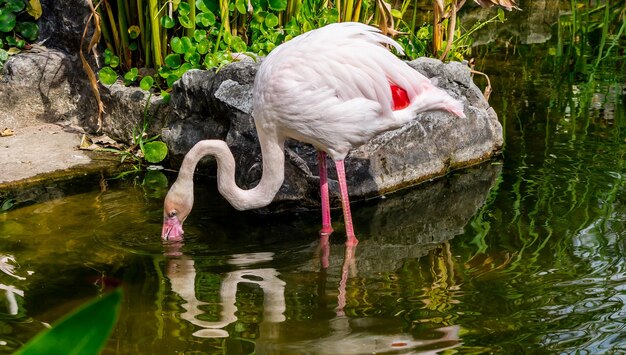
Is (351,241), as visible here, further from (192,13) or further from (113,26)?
(113,26)

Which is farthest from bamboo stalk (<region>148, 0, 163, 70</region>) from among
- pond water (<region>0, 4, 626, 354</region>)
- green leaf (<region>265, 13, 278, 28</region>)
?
pond water (<region>0, 4, 626, 354</region>)

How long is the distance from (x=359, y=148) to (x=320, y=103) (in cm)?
99

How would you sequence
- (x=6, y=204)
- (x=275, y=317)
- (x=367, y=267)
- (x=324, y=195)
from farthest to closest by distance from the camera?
(x=6, y=204) < (x=324, y=195) < (x=367, y=267) < (x=275, y=317)

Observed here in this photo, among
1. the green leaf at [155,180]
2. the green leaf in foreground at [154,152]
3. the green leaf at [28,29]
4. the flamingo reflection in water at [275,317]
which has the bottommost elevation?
the flamingo reflection in water at [275,317]

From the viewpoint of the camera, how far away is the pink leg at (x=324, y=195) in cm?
432

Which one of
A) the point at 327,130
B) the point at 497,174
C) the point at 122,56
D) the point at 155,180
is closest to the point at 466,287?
the point at 327,130

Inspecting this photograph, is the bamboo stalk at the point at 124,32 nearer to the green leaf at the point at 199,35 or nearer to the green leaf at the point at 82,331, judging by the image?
the green leaf at the point at 199,35

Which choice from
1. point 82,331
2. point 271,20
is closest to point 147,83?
point 271,20

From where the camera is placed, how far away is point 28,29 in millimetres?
5953

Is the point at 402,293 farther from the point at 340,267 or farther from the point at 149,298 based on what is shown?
the point at 149,298

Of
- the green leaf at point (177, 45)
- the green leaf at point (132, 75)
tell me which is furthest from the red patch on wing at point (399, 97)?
the green leaf at point (132, 75)

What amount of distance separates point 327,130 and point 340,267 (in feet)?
2.26

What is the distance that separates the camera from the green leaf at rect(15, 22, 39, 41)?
19.5ft

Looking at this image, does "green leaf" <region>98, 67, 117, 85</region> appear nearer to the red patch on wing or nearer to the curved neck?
the curved neck
